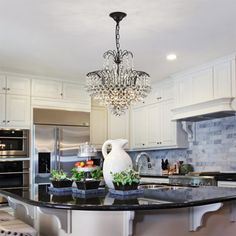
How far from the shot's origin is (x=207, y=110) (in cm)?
490

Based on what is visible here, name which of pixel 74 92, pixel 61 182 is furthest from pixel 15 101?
pixel 61 182

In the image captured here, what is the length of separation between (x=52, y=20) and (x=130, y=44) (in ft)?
3.59

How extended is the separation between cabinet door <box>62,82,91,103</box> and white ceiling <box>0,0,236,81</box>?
32.8 inches

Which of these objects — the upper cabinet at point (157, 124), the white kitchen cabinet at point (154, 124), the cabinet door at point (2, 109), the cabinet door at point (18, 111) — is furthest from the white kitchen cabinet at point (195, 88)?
the cabinet door at point (2, 109)

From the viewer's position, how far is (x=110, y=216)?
2.18m

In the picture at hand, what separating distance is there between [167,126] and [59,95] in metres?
1.91

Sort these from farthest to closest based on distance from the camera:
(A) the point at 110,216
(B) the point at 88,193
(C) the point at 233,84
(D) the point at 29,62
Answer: (D) the point at 29,62
(C) the point at 233,84
(B) the point at 88,193
(A) the point at 110,216

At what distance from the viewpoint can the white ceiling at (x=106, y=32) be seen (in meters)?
3.23

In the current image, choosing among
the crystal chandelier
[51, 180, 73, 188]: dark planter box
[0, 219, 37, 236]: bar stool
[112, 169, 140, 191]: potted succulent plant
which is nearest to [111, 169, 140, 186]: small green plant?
[112, 169, 140, 191]: potted succulent plant

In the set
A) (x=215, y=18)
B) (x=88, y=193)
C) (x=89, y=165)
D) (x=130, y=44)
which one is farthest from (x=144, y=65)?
(x=88, y=193)

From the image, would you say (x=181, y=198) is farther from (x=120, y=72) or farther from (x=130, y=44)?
(x=130, y=44)

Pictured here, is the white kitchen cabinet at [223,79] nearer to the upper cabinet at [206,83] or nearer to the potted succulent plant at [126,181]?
the upper cabinet at [206,83]

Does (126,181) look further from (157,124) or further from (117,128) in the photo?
(117,128)

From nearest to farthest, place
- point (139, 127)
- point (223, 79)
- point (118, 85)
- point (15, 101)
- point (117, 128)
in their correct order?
1. point (118, 85)
2. point (223, 79)
3. point (15, 101)
4. point (139, 127)
5. point (117, 128)
